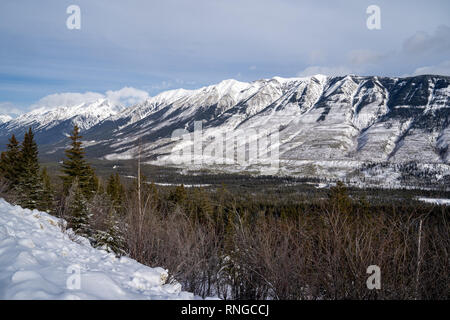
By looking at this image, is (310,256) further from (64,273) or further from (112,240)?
(112,240)

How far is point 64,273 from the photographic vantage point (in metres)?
4.14

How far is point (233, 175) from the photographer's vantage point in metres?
191

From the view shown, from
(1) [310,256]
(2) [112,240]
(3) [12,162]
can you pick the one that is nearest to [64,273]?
(2) [112,240]

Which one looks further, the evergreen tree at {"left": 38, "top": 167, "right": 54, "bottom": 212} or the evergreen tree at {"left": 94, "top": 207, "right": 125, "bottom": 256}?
the evergreen tree at {"left": 38, "top": 167, "right": 54, "bottom": 212}

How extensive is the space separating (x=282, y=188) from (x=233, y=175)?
50.8 meters

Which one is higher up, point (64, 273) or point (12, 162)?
point (12, 162)

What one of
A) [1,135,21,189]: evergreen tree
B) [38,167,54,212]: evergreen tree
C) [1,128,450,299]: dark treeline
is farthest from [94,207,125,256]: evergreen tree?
[1,135,21,189]: evergreen tree

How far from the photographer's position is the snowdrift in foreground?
347cm

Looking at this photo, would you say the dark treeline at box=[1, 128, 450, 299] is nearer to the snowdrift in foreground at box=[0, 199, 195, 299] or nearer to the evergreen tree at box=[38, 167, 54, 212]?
the snowdrift in foreground at box=[0, 199, 195, 299]

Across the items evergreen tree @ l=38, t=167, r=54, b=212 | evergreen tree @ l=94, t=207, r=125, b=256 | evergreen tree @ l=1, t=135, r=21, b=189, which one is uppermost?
evergreen tree @ l=1, t=135, r=21, b=189
